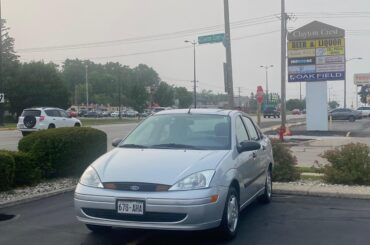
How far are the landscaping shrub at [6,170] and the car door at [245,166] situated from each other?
4033 mm

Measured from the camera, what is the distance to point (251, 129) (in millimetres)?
8398

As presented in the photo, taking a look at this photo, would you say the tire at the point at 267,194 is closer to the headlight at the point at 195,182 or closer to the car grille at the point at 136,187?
the headlight at the point at 195,182

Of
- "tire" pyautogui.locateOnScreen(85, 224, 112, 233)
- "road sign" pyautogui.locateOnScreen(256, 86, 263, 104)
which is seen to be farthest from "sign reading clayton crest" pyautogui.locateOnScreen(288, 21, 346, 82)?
"tire" pyautogui.locateOnScreen(85, 224, 112, 233)

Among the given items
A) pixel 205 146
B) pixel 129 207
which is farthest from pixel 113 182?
pixel 205 146

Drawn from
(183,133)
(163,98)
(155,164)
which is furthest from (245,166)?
(163,98)

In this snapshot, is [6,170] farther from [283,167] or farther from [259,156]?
[283,167]

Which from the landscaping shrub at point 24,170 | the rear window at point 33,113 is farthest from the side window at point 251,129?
the rear window at point 33,113

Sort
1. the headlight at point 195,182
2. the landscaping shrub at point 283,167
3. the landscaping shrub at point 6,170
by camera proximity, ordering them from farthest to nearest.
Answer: the landscaping shrub at point 283,167 → the landscaping shrub at point 6,170 → the headlight at point 195,182

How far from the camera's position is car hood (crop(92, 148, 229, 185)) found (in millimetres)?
5957

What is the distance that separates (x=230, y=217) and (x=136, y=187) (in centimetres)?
125

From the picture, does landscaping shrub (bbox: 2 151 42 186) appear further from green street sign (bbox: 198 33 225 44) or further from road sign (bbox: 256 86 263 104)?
road sign (bbox: 256 86 263 104)

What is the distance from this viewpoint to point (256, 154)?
7.92m

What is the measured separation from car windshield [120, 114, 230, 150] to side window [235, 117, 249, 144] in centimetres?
19

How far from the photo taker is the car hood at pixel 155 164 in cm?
596
